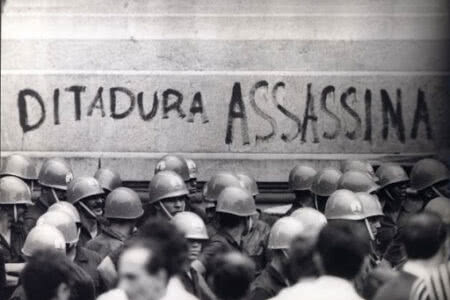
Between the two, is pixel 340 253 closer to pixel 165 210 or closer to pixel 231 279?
pixel 231 279

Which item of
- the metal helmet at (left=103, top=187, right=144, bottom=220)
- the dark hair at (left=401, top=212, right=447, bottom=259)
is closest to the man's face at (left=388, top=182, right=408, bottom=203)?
the metal helmet at (left=103, top=187, right=144, bottom=220)

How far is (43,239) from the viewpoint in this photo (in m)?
11.0

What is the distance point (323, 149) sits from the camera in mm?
15484

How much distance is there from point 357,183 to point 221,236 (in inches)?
68.6

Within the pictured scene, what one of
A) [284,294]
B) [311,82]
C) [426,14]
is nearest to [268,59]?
[311,82]

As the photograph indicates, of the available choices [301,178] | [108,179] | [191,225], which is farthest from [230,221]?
[108,179]

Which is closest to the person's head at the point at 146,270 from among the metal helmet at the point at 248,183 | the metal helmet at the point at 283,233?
the metal helmet at the point at 283,233

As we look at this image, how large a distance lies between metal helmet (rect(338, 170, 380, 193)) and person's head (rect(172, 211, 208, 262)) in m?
1.92

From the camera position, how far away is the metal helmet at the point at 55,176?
1389 centimetres

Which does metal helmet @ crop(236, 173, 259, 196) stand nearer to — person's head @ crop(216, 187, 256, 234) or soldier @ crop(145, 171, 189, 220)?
soldier @ crop(145, 171, 189, 220)

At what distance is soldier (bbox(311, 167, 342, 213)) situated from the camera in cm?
1309

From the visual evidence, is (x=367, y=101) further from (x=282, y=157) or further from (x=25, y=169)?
(x=25, y=169)

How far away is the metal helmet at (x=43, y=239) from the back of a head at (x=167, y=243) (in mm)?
2492

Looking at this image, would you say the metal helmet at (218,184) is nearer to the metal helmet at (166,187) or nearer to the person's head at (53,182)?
the metal helmet at (166,187)
